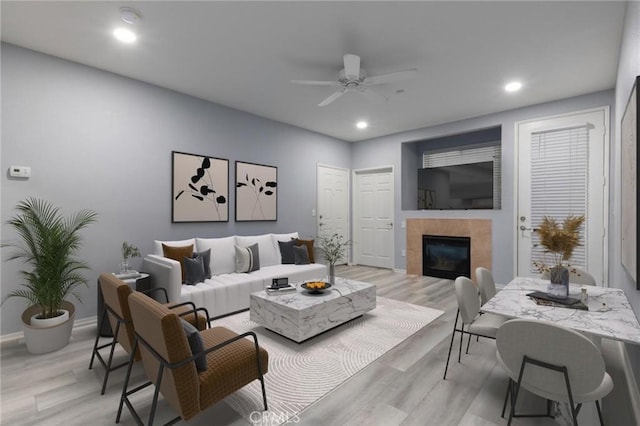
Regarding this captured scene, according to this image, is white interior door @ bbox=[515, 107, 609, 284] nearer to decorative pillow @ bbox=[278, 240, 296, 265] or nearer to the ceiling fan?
the ceiling fan

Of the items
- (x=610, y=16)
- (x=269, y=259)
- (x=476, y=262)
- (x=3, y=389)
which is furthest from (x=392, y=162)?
(x=3, y=389)

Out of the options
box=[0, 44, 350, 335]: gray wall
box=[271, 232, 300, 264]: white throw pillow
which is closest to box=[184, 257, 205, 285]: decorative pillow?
box=[0, 44, 350, 335]: gray wall

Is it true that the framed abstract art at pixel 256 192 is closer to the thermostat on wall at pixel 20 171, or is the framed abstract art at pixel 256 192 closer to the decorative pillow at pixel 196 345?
the thermostat on wall at pixel 20 171

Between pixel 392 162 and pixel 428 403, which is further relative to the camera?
pixel 392 162

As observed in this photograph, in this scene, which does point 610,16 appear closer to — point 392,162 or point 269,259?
point 392,162

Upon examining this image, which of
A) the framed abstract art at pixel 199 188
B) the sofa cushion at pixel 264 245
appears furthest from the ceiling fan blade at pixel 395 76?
the sofa cushion at pixel 264 245

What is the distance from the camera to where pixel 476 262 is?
5.27 metres

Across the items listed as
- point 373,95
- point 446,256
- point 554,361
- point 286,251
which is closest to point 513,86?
point 373,95

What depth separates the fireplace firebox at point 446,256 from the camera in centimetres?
546

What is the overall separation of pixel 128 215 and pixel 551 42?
16.5 ft

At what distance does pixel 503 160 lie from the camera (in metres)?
4.97

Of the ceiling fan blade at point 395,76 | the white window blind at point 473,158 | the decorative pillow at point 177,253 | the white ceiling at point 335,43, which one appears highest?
the white ceiling at point 335,43

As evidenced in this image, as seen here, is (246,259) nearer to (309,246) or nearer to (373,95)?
(309,246)

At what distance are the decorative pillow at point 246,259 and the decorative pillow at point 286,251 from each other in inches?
24.8
